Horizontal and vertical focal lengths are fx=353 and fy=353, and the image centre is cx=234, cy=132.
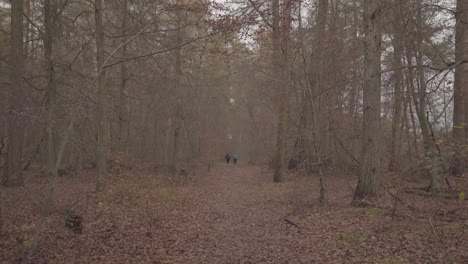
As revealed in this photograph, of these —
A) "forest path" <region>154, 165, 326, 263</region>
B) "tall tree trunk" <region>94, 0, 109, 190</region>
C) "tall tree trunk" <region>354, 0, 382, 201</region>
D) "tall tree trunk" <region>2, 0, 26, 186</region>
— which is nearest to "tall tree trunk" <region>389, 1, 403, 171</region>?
"tall tree trunk" <region>354, 0, 382, 201</region>

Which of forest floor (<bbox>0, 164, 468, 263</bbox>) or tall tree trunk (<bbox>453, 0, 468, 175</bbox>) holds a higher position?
tall tree trunk (<bbox>453, 0, 468, 175</bbox>)

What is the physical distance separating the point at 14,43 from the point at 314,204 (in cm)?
1065

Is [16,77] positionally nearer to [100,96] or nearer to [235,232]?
[100,96]

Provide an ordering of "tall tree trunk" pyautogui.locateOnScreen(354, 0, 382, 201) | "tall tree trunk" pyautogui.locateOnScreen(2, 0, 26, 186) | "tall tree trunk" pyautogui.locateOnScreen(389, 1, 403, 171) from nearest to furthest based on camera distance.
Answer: "tall tree trunk" pyautogui.locateOnScreen(354, 0, 382, 201)
"tall tree trunk" pyautogui.locateOnScreen(2, 0, 26, 186)
"tall tree trunk" pyautogui.locateOnScreen(389, 1, 403, 171)

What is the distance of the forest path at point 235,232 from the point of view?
655 centimetres

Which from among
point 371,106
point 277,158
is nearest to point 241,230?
point 371,106

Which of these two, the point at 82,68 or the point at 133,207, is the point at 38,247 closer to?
the point at 133,207

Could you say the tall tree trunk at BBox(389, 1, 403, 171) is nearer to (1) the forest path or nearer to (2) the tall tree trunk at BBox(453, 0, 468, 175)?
(2) the tall tree trunk at BBox(453, 0, 468, 175)

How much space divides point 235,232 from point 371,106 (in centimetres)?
455

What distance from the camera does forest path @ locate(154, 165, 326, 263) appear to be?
6.55 meters

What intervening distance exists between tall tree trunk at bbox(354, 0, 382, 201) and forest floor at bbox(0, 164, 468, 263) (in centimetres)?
58

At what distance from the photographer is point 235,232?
8.39 meters

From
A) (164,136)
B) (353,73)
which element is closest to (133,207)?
(353,73)

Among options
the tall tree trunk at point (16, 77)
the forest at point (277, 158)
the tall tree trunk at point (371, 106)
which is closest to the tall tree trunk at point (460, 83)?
the forest at point (277, 158)
